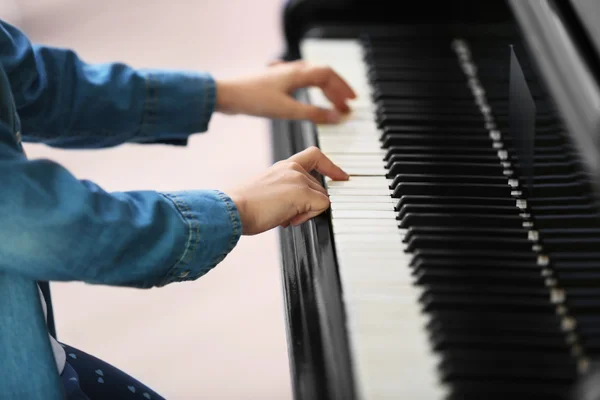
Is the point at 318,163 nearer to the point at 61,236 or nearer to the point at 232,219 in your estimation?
the point at 232,219

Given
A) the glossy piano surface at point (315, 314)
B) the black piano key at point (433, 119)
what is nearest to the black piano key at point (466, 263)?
the glossy piano surface at point (315, 314)

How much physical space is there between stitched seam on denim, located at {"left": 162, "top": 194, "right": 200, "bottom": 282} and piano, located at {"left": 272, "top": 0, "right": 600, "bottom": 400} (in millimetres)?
142

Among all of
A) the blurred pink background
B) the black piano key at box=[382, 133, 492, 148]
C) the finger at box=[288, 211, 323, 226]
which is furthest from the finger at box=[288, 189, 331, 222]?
the blurred pink background

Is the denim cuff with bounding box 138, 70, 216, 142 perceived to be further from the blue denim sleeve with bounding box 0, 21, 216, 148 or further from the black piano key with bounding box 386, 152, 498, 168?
the black piano key with bounding box 386, 152, 498, 168

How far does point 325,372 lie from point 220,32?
2.67 meters

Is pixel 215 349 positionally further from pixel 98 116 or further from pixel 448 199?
pixel 448 199

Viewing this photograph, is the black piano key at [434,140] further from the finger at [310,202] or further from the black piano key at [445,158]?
the finger at [310,202]

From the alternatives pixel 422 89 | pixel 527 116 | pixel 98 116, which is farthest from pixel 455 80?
pixel 98 116

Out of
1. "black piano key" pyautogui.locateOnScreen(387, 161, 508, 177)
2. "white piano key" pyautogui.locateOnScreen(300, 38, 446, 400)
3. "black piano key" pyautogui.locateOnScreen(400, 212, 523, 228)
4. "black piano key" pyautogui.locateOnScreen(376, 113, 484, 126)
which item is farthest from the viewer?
"black piano key" pyautogui.locateOnScreen(376, 113, 484, 126)

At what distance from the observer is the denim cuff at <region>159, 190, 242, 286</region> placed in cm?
103

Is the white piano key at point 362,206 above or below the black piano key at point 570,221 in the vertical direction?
above

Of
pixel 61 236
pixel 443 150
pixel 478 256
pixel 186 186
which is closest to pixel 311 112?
pixel 443 150

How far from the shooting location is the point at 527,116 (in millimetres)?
1162

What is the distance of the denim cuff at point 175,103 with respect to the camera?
1.39m
